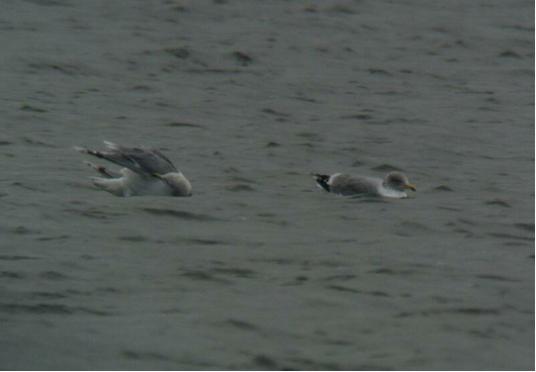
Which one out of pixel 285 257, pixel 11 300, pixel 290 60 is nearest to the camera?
pixel 11 300

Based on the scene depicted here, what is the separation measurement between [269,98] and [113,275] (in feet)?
24.5

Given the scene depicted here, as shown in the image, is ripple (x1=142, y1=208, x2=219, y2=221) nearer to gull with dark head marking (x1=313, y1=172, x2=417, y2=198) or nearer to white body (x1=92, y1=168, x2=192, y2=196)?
white body (x1=92, y1=168, x2=192, y2=196)

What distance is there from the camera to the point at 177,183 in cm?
1291

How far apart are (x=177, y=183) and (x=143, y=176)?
28 centimetres

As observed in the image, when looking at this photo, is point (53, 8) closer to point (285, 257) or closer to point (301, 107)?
point (301, 107)

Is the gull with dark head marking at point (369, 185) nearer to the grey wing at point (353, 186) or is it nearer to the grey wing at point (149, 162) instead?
the grey wing at point (353, 186)

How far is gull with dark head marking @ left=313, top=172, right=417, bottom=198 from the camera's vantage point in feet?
43.2

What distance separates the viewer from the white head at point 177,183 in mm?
12898

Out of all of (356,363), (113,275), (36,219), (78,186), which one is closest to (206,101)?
(78,186)

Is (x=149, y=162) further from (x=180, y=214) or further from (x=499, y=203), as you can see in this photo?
(x=499, y=203)

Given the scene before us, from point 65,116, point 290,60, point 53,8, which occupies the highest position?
point 53,8

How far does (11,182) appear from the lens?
13180 mm

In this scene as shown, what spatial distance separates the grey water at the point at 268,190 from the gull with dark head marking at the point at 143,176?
0.35 feet

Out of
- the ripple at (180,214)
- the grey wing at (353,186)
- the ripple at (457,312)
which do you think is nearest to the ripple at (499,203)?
the grey wing at (353,186)
